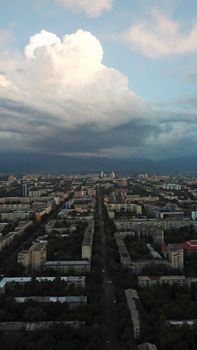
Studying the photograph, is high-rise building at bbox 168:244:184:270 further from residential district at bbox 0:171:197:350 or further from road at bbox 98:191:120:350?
road at bbox 98:191:120:350

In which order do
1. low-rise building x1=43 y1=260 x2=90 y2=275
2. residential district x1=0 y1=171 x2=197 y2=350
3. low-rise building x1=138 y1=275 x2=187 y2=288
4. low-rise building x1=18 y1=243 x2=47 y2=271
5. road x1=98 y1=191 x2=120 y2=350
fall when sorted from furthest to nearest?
1. low-rise building x1=18 y1=243 x2=47 y2=271
2. low-rise building x1=43 y1=260 x2=90 y2=275
3. low-rise building x1=138 y1=275 x2=187 y2=288
4. road x1=98 y1=191 x2=120 y2=350
5. residential district x1=0 y1=171 x2=197 y2=350

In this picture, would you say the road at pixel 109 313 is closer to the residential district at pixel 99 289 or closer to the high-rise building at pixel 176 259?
the residential district at pixel 99 289

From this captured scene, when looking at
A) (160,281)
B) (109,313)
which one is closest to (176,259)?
(160,281)

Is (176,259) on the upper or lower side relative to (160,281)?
Result: upper

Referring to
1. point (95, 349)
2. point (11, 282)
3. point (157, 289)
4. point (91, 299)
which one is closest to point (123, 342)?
point (95, 349)

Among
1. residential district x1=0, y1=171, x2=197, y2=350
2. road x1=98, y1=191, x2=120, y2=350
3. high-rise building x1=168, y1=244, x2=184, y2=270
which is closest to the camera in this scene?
residential district x1=0, y1=171, x2=197, y2=350

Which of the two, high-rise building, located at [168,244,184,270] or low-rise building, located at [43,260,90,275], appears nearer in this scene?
low-rise building, located at [43,260,90,275]

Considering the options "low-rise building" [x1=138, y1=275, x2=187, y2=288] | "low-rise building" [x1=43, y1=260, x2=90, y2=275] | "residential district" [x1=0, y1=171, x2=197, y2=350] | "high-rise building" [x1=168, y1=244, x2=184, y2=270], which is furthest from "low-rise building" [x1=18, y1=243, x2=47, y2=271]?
"high-rise building" [x1=168, y1=244, x2=184, y2=270]

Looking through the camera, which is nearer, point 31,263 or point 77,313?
point 77,313

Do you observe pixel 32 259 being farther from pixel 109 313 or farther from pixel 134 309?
pixel 134 309

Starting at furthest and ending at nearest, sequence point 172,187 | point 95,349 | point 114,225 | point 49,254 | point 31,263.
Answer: point 172,187 → point 114,225 → point 49,254 → point 31,263 → point 95,349

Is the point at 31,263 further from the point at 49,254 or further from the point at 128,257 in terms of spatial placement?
the point at 128,257
